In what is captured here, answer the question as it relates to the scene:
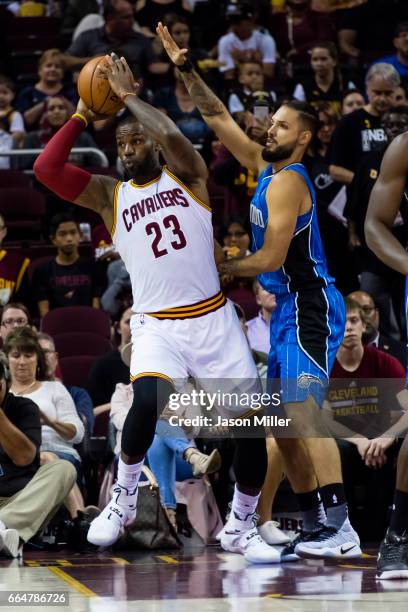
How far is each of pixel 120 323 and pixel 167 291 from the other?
3.21m

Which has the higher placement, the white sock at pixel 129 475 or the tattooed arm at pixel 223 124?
the tattooed arm at pixel 223 124

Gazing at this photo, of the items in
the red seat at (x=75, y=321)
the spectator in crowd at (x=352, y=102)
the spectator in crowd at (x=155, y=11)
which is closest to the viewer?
the red seat at (x=75, y=321)

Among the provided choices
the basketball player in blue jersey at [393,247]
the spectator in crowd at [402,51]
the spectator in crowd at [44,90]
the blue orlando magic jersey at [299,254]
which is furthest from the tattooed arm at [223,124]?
the spectator in crowd at [44,90]

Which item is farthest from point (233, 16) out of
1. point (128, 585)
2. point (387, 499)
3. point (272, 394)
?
point (128, 585)

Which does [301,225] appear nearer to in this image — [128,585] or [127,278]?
[128,585]

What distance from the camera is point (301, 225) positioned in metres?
7.12

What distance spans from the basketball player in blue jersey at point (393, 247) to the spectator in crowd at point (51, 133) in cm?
713

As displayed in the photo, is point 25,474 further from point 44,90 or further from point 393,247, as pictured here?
point 44,90

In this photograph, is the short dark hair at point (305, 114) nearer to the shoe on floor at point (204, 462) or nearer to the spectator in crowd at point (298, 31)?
the shoe on floor at point (204, 462)

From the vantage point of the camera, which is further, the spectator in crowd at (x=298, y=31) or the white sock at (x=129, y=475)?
the spectator in crowd at (x=298, y=31)

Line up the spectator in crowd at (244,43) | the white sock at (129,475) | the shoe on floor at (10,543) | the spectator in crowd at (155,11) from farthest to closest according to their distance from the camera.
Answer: the spectator in crowd at (155,11) → the spectator in crowd at (244,43) → the shoe on floor at (10,543) → the white sock at (129,475)

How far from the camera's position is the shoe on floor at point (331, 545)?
23.3 feet

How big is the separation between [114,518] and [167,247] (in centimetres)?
152

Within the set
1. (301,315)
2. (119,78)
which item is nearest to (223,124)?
(119,78)
